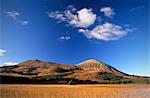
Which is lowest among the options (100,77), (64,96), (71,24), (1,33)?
(64,96)

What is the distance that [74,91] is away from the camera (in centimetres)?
706

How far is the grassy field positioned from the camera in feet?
20.1

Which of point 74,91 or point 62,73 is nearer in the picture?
point 74,91

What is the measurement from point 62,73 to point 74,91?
0.85 meters

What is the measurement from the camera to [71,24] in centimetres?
669

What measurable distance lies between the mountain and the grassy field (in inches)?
8.5

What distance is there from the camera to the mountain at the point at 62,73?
6535mm

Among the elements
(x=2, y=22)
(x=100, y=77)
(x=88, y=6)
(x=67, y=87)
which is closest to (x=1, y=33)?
(x=2, y=22)

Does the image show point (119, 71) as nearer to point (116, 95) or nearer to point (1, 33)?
point (116, 95)

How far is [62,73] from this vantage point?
775cm

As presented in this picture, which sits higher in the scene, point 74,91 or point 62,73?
point 62,73

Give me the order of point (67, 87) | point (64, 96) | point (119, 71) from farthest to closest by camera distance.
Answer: point (67, 87) < point (119, 71) < point (64, 96)

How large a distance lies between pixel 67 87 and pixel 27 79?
1.07m

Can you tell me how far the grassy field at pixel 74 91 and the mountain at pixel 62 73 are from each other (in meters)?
0.22
